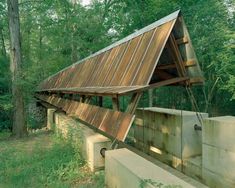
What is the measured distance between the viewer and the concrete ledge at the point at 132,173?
3439mm

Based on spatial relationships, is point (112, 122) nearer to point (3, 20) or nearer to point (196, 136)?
point (196, 136)

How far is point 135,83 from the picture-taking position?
16.9 feet

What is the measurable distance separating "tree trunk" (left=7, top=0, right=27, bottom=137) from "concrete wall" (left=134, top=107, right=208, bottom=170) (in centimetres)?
441

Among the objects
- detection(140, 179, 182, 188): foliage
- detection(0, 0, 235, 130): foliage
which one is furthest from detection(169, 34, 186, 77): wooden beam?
detection(0, 0, 235, 130): foliage

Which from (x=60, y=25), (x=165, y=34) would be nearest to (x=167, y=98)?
(x=60, y=25)

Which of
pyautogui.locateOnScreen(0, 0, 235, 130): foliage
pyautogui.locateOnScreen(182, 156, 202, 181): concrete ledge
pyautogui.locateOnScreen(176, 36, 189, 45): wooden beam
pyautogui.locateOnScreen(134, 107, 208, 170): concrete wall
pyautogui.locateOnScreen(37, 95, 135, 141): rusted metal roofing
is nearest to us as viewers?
pyautogui.locateOnScreen(37, 95, 135, 141): rusted metal roofing

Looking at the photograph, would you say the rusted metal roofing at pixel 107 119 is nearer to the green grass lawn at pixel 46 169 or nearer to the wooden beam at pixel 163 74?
the green grass lawn at pixel 46 169

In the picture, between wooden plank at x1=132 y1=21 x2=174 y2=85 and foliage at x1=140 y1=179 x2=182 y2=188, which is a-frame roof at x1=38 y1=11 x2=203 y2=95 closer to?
wooden plank at x1=132 y1=21 x2=174 y2=85

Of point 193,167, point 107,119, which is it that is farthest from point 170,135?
point 107,119

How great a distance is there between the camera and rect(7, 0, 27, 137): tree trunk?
31.6 feet

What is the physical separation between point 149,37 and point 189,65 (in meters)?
1.23

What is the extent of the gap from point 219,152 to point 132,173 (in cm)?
299

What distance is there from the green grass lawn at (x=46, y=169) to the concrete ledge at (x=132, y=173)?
1.73 ft

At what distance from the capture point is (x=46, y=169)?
18.6 ft
